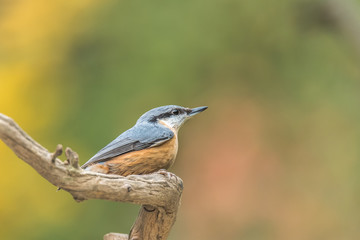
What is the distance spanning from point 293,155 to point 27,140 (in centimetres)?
537

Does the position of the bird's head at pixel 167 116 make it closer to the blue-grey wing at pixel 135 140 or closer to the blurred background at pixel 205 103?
the blue-grey wing at pixel 135 140

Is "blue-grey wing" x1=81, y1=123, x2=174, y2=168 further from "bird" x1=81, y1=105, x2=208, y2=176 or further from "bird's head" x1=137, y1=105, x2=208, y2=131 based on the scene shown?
"bird's head" x1=137, y1=105, x2=208, y2=131

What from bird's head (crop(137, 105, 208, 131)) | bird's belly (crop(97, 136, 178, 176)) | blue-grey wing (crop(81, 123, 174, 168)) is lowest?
bird's belly (crop(97, 136, 178, 176))

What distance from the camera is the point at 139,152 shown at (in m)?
4.11

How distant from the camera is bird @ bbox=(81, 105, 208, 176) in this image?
4012 mm

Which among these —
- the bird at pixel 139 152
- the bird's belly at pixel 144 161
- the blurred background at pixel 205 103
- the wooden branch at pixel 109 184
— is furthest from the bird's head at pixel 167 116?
the blurred background at pixel 205 103

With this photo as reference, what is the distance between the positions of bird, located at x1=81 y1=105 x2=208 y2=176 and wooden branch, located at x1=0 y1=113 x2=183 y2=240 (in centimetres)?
30

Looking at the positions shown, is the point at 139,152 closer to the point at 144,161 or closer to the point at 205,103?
the point at 144,161

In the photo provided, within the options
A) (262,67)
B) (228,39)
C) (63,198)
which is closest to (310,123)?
(262,67)

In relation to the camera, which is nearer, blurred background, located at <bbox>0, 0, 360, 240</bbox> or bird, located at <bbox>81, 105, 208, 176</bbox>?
bird, located at <bbox>81, 105, 208, 176</bbox>

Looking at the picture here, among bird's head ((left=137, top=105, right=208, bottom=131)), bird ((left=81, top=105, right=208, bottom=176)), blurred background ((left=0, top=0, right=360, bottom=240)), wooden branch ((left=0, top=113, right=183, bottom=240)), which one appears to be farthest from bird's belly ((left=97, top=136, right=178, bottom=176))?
blurred background ((left=0, top=0, right=360, bottom=240))

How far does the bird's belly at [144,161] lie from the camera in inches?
158

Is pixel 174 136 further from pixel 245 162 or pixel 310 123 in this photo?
pixel 310 123

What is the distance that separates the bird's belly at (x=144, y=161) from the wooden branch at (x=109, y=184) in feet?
0.93
